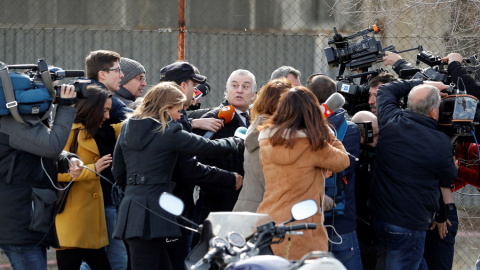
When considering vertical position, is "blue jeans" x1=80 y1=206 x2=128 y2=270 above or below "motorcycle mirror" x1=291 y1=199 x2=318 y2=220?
below

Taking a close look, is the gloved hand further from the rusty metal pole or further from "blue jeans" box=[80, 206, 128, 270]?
the rusty metal pole

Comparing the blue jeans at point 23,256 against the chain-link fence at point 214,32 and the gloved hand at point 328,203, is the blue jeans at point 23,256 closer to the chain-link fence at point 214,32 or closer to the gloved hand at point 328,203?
the gloved hand at point 328,203

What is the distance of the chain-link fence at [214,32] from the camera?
7816mm

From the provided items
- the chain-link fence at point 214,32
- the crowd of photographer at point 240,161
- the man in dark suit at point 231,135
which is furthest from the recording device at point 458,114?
the chain-link fence at point 214,32

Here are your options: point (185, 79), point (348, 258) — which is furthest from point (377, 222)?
point (185, 79)

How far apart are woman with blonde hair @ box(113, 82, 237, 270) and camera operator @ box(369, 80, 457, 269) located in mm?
1566

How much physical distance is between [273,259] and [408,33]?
5.64m

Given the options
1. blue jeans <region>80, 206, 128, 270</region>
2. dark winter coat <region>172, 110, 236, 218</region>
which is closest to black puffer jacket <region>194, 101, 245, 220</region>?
dark winter coat <region>172, 110, 236, 218</region>

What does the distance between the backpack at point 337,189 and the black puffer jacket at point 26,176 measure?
1830mm

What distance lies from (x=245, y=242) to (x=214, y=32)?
5.04 m

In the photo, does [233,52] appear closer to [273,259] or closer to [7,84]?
[7,84]

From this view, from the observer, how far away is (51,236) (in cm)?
461

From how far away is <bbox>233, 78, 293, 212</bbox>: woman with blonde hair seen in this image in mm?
4406

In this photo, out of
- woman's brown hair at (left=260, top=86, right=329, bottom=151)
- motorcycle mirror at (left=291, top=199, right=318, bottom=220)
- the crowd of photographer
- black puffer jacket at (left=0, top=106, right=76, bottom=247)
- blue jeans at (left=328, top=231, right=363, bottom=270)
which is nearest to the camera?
motorcycle mirror at (left=291, top=199, right=318, bottom=220)
